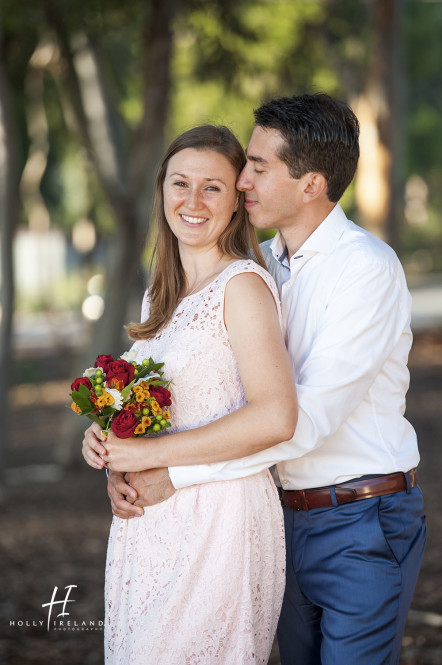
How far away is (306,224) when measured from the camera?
3180 mm

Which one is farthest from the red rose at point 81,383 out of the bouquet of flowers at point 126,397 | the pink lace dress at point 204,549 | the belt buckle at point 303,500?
the belt buckle at point 303,500

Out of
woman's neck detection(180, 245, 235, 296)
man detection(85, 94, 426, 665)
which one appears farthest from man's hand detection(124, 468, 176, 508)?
woman's neck detection(180, 245, 235, 296)

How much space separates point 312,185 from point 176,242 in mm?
535

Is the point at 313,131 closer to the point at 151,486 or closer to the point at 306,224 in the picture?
the point at 306,224

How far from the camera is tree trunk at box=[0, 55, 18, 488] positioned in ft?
29.2

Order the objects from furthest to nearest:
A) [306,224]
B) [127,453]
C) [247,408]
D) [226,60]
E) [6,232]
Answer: [226,60] → [6,232] → [306,224] → [127,453] → [247,408]

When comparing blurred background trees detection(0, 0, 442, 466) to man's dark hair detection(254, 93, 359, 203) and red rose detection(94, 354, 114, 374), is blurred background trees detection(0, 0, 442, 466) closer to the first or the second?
man's dark hair detection(254, 93, 359, 203)

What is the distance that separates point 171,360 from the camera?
9.57 ft

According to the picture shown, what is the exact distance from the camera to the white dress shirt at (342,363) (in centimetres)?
284

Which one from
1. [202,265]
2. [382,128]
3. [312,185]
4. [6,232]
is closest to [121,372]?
[202,265]

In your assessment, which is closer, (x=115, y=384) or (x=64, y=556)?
(x=115, y=384)

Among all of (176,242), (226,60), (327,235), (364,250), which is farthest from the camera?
(226,60)

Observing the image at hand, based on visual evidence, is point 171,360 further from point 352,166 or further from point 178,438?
point 352,166

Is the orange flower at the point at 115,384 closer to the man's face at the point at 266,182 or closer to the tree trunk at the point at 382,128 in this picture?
the man's face at the point at 266,182
